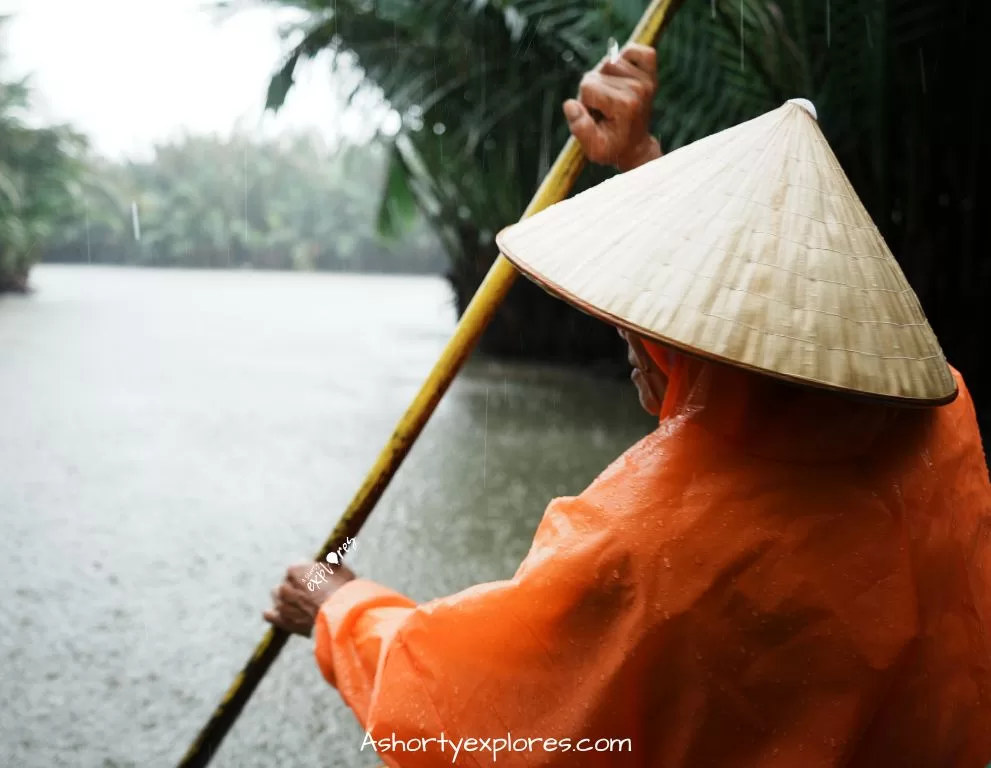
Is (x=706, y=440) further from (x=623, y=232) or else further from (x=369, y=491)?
(x=369, y=491)

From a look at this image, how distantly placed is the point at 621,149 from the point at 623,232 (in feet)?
1.51

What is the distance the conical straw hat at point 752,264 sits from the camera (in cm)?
62

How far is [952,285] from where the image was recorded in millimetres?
4402

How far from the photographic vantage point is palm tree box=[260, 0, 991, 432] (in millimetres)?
3711

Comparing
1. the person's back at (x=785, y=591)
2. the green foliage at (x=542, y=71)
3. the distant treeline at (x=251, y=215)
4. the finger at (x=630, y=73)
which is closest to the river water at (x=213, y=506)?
the person's back at (x=785, y=591)

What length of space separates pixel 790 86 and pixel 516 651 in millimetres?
3629

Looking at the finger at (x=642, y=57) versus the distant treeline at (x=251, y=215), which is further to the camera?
the distant treeline at (x=251, y=215)

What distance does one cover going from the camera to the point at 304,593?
1021mm

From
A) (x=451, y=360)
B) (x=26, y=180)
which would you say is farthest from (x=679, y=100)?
(x=26, y=180)

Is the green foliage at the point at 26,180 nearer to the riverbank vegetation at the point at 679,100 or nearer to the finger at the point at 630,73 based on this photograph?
the riverbank vegetation at the point at 679,100

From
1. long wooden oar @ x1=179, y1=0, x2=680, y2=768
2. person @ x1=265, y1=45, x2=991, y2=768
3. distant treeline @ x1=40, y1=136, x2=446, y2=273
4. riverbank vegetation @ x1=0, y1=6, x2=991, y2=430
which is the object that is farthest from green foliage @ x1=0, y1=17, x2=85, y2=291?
person @ x1=265, y1=45, x2=991, y2=768

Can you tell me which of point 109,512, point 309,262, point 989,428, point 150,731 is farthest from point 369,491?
point 309,262

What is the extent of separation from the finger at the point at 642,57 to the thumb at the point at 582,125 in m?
0.08

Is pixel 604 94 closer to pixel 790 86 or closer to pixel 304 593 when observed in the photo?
pixel 304 593
